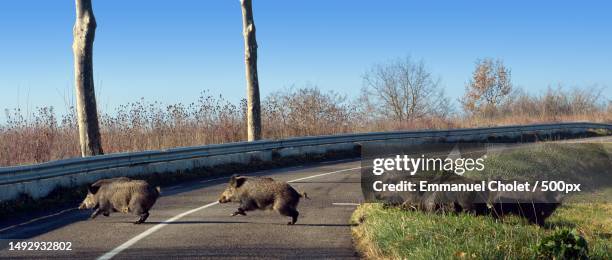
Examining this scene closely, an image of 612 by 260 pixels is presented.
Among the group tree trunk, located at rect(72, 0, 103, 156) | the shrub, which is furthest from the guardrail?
the shrub

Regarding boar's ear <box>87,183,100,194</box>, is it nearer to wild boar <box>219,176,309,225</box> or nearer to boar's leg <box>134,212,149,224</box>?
boar's leg <box>134,212,149,224</box>

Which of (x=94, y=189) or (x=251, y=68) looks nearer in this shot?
(x=94, y=189)

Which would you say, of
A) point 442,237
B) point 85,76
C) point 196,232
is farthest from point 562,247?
point 85,76

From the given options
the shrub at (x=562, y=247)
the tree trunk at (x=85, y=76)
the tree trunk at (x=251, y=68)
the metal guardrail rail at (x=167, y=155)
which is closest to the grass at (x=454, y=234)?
the shrub at (x=562, y=247)

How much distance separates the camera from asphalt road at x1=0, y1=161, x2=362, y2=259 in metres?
7.48

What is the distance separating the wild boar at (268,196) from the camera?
912cm

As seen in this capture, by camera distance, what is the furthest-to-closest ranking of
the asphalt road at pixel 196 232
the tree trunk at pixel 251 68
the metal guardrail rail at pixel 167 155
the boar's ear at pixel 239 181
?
1. the tree trunk at pixel 251 68
2. the metal guardrail rail at pixel 167 155
3. the boar's ear at pixel 239 181
4. the asphalt road at pixel 196 232

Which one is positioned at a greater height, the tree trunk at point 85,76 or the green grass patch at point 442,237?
the tree trunk at point 85,76

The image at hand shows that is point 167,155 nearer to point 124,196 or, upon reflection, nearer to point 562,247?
point 124,196

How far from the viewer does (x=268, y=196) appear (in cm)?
920

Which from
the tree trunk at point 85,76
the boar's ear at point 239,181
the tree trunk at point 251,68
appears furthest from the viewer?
the tree trunk at point 251,68

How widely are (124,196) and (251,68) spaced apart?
12.4 m

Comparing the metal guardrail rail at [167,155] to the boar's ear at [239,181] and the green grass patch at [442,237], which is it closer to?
the boar's ear at [239,181]

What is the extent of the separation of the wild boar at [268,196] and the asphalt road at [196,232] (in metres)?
0.27
